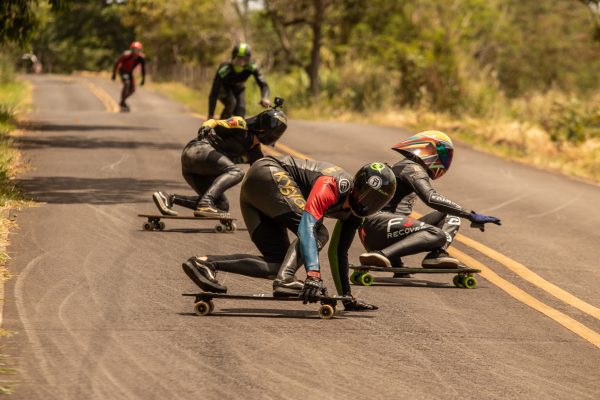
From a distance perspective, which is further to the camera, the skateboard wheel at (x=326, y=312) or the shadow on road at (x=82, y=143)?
the shadow on road at (x=82, y=143)

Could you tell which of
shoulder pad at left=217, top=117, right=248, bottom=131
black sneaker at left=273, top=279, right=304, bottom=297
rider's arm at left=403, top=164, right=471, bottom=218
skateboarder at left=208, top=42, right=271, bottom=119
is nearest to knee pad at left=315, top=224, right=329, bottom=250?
black sneaker at left=273, top=279, right=304, bottom=297

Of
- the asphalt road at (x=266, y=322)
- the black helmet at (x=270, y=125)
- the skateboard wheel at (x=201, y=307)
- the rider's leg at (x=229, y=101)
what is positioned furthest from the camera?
the rider's leg at (x=229, y=101)

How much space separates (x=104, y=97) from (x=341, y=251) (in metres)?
41.5

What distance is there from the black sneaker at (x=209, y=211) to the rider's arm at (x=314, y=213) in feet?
15.6

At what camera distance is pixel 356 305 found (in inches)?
348

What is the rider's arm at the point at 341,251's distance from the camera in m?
8.71

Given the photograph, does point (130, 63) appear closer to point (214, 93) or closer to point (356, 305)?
point (214, 93)

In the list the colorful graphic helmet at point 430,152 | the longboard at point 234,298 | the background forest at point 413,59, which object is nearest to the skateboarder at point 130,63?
the background forest at point 413,59

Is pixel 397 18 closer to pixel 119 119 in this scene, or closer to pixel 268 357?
pixel 119 119

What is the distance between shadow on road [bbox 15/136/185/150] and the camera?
890 inches

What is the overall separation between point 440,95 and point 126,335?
85.2 feet

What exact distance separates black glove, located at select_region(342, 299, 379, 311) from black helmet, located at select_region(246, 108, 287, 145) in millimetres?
2484

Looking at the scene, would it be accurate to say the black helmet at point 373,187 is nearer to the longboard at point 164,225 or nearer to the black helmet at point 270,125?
the black helmet at point 270,125

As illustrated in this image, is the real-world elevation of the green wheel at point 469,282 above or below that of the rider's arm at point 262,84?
below
